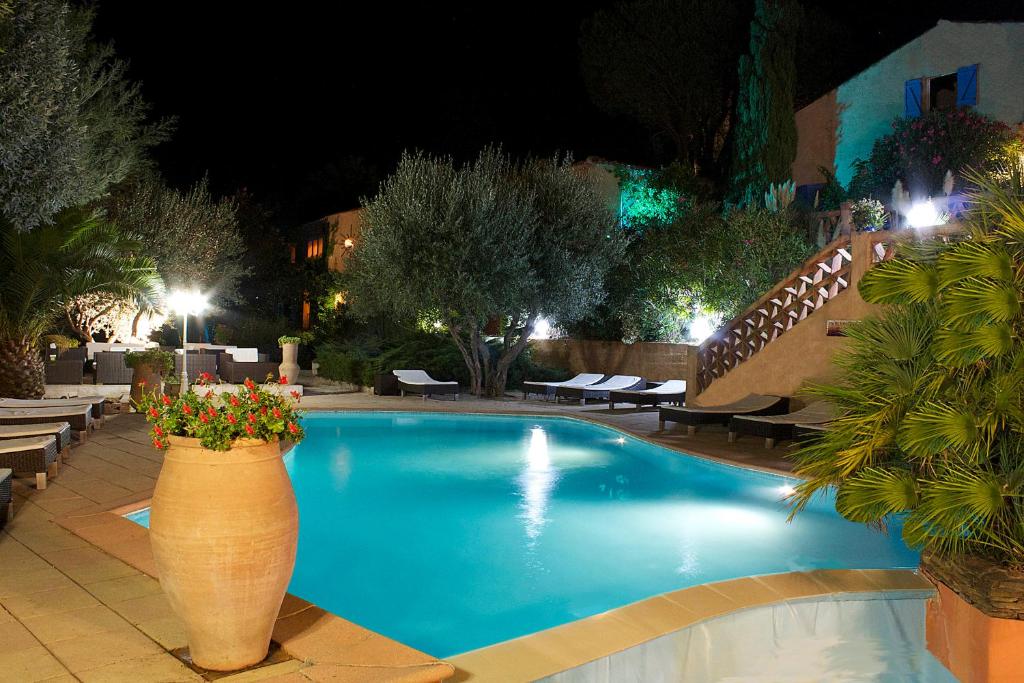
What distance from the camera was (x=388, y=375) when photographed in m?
19.3

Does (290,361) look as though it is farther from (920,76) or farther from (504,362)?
(920,76)

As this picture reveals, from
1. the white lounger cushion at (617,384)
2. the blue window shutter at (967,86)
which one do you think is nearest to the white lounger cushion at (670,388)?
the white lounger cushion at (617,384)

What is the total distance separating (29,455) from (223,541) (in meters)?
5.23

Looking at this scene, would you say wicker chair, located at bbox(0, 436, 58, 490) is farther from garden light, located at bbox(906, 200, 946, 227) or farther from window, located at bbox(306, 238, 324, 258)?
window, located at bbox(306, 238, 324, 258)

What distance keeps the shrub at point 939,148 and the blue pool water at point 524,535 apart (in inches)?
469

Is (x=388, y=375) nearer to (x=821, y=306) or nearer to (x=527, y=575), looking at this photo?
(x=821, y=306)

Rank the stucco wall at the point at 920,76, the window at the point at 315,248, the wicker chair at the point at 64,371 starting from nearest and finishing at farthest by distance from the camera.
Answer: the wicker chair at the point at 64,371
the stucco wall at the point at 920,76
the window at the point at 315,248

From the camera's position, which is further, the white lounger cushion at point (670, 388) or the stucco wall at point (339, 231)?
the stucco wall at point (339, 231)

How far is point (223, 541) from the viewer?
3439mm

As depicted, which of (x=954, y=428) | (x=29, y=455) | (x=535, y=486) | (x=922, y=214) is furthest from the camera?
(x=922, y=214)

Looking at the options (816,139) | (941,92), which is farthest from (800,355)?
(816,139)

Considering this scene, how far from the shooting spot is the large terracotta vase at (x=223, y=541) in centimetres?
345

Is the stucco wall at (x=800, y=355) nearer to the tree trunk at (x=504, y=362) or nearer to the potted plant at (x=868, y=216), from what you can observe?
the tree trunk at (x=504, y=362)

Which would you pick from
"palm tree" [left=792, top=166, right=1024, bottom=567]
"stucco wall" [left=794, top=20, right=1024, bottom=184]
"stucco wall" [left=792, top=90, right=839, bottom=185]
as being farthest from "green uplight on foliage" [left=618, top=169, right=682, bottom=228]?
"palm tree" [left=792, top=166, right=1024, bottom=567]
